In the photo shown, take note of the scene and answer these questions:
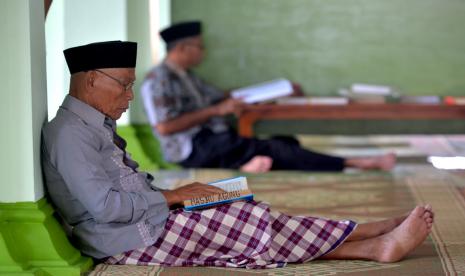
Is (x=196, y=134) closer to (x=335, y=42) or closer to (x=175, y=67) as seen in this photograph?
(x=175, y=67)

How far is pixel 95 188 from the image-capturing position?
356 cm

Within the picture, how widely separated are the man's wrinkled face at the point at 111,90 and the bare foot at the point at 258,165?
344 cm

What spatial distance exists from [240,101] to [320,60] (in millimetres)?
1459

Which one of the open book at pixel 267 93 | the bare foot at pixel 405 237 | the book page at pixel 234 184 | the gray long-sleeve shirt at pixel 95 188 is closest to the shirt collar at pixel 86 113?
the gray long-sleeve shirt at pixel 95 188

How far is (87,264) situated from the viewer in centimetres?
377

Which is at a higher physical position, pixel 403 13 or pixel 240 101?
pixel 403 13

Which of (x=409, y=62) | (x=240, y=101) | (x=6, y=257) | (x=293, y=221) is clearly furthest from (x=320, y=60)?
(x=6, y=257)

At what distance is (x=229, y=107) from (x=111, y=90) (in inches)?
152

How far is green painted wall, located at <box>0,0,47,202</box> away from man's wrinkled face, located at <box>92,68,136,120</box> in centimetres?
26

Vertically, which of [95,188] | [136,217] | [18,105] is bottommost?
[136,217]

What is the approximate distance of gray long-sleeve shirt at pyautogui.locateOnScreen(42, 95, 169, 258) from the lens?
358 cm

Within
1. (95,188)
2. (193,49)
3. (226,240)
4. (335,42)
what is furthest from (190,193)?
(335,42)

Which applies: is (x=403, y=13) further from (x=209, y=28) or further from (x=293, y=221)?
(x=293, y=221)

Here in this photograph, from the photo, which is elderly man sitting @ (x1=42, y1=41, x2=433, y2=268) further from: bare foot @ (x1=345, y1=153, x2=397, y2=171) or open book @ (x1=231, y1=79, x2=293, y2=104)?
open book @ (x1=231, y1=79, x2=293, y2=104)
